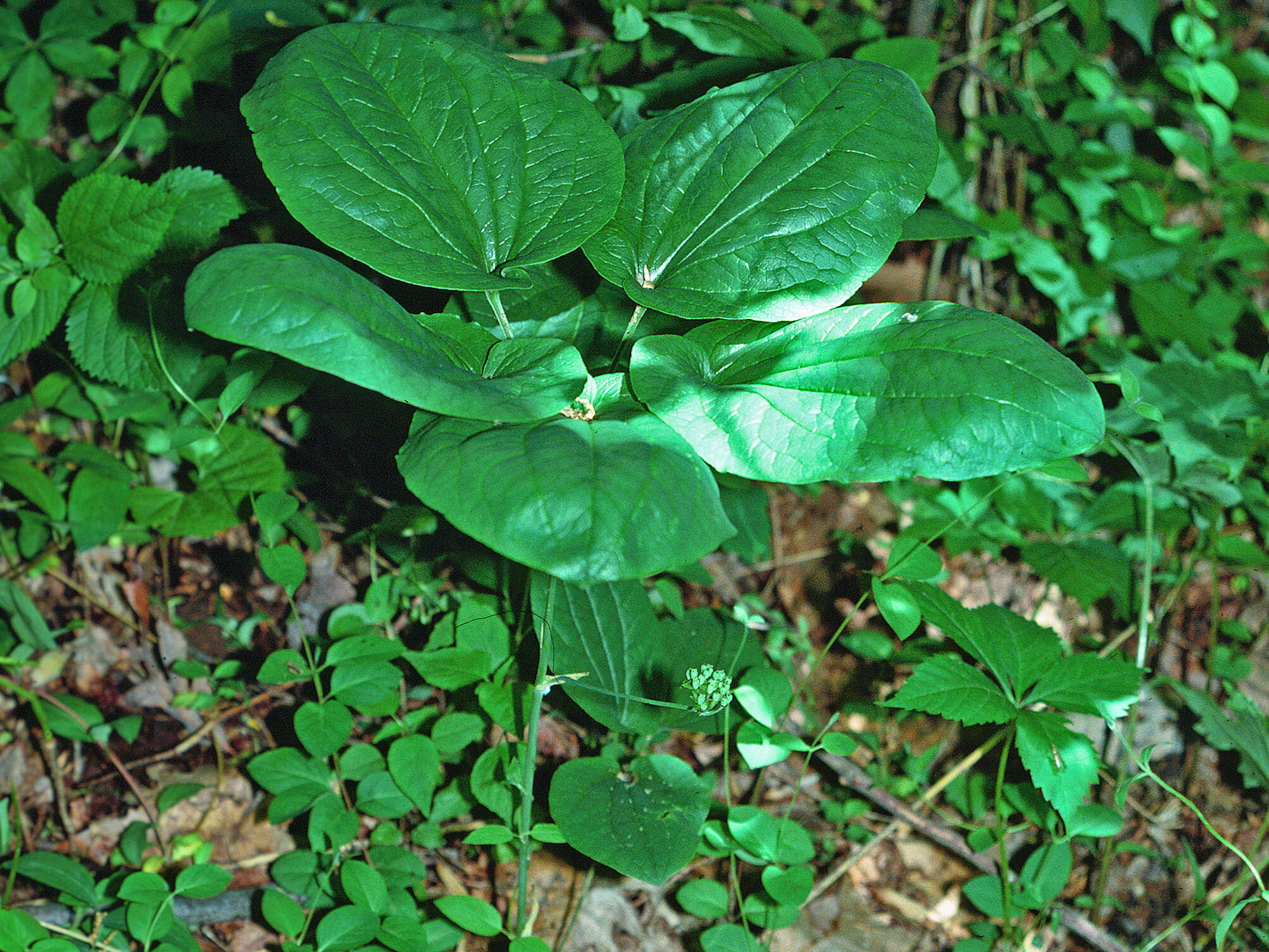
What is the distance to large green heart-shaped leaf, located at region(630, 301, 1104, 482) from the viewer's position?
85 centimetres

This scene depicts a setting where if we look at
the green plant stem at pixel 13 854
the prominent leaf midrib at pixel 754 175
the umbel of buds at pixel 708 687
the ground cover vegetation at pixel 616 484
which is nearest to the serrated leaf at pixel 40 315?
the ground cover vegetation at pixel 616 484

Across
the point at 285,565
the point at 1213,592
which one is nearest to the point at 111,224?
the point at 285,565

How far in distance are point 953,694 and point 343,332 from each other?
0.88 metres

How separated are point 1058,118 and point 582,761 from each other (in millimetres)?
2158

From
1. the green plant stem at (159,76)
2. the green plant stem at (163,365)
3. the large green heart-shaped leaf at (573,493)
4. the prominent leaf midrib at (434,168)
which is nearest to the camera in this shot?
the large green heart-shaped leaf at (573,493)

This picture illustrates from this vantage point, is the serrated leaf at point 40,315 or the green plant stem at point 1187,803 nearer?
the green plant stem at point 1187,803

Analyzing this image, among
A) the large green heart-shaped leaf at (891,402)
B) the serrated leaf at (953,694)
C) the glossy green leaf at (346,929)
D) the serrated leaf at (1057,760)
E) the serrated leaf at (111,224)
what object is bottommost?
the glossy green leaf at (346,929)

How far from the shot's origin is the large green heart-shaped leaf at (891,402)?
854mm

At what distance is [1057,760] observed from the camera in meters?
1.12

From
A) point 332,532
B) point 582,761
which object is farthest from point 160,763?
point 582,761

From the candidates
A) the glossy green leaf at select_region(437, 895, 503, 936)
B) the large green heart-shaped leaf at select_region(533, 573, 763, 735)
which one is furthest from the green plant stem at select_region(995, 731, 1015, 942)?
the glossy green leaf at select_region(437, 895, 503, 936)

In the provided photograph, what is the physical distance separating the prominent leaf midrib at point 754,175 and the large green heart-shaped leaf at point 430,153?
0.39 ft

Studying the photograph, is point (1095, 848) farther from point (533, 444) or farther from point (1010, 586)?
point (533, 444)

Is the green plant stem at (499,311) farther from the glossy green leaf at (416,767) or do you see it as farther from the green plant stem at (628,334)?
the glossy green leaf at (416,767)
